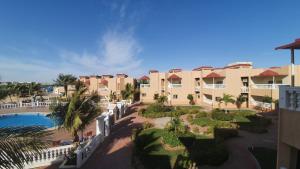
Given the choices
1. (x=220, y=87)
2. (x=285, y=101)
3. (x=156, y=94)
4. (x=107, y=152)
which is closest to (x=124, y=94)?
(x=156, y=94)

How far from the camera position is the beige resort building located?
30.3 metres

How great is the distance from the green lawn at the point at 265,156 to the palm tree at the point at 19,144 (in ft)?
38.7

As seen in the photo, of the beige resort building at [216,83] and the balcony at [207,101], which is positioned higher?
the beige resort building at [216,83]

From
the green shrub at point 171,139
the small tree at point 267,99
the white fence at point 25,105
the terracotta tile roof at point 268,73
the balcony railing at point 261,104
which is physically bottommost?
the green shrub at point 171,139

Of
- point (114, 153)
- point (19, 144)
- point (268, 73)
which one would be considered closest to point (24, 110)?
point (114, 153)

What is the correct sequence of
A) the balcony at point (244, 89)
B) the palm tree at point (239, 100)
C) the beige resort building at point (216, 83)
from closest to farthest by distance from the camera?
the beige resort building at point (216, 83)
the palm tree at point (239, 100)
the balcony at point (244, 89)

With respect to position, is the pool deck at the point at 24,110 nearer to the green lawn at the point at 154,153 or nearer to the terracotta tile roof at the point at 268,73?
the green lawn at the point at 154,153

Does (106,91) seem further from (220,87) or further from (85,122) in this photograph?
(85,122)

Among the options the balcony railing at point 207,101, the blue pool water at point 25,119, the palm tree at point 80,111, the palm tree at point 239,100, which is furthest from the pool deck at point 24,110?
the palm tree at point 239,100

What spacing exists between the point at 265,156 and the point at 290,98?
8858 millimetres

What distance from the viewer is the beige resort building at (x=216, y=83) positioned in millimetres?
30328

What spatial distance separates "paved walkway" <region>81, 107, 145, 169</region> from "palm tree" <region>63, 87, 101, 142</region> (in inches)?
82.3

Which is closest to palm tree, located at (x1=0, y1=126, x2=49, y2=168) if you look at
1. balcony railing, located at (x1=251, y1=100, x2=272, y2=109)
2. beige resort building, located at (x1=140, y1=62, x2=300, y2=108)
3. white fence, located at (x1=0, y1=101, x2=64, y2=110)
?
beige resort building, located at (x1=140, y1=62, x2=300, y2=108)

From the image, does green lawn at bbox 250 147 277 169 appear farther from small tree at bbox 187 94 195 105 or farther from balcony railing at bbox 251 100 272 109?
small tree at bbox 187 94 195 105
